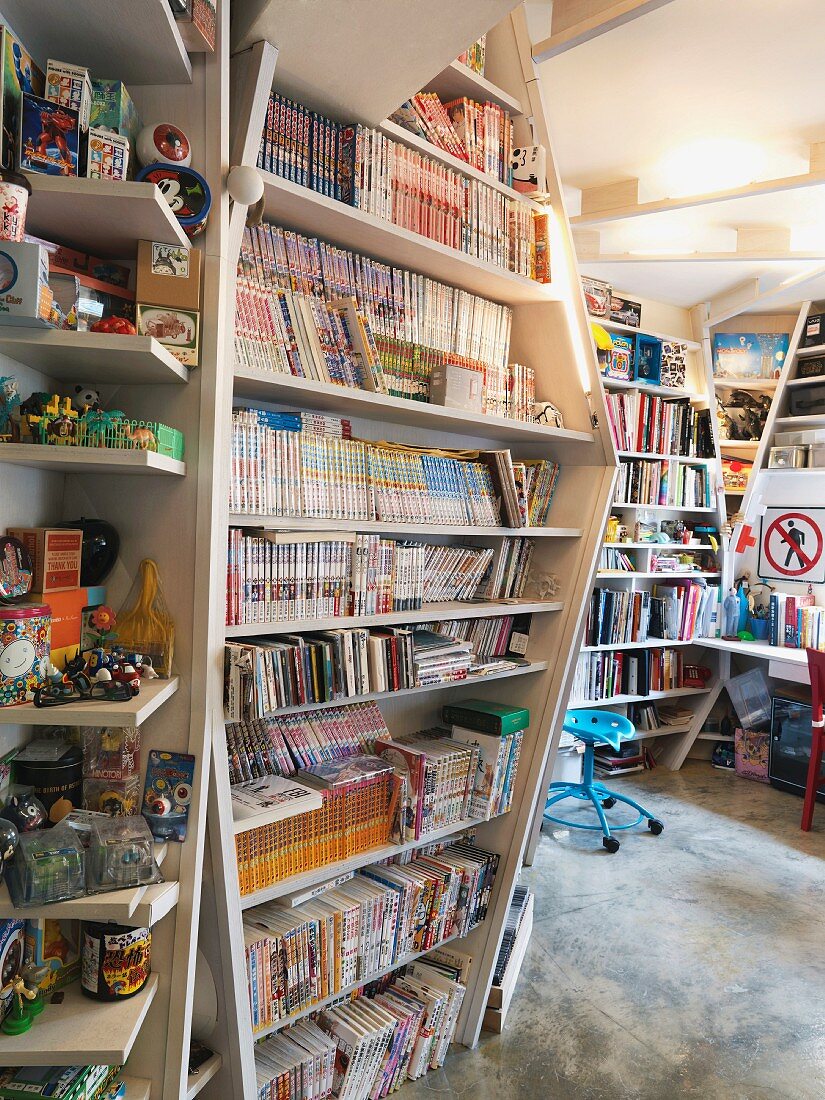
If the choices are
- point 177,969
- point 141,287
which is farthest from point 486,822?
point 141,287

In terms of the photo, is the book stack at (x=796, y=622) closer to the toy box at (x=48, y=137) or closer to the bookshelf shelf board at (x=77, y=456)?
the bookshelf shelf board at (x=77, y=456)

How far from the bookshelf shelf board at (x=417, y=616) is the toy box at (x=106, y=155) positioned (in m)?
0.89

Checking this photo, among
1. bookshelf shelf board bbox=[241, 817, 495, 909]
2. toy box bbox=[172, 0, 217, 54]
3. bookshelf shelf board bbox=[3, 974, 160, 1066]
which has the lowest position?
bookshelf shelf board bbox=[241, 817, 495, 909]

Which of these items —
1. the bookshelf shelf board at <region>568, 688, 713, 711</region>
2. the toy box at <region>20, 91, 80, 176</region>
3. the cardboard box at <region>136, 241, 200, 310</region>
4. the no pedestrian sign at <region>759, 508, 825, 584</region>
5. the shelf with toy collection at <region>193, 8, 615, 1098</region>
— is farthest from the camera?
the no pedestrian sign at <region>759, 508, 825, 584</region>

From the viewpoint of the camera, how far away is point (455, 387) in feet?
7.29

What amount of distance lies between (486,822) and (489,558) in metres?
0.88

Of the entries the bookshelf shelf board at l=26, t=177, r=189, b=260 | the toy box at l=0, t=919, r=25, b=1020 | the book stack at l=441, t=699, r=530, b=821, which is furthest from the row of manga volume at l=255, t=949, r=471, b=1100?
the bookshelf shelf board at l=26, t=177, r=189, b=260

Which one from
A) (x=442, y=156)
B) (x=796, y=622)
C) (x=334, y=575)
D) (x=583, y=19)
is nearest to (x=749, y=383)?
(x=796, y=622)

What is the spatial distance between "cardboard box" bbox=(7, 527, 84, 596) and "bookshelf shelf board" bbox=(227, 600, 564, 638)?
367 mm

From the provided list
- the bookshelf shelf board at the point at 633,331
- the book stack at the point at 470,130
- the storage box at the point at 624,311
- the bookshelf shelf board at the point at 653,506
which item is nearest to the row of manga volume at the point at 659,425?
the bookshelf shelf board at the point at 633,331

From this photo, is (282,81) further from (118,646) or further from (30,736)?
(30,736)

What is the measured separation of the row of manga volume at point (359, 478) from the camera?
1759 mm

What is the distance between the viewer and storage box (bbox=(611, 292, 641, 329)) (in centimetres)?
475

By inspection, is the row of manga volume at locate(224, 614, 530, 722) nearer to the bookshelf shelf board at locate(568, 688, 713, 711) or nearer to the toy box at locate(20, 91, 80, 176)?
the toy box at locate(20, 91, 80, 176)
